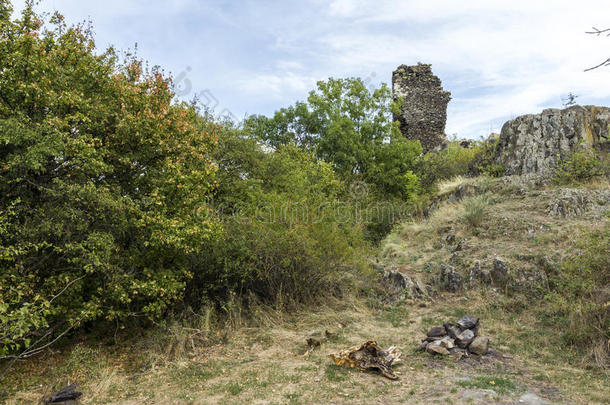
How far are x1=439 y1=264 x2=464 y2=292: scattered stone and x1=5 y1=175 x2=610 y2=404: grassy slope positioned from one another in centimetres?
25

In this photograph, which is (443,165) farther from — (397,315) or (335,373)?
(335,373)

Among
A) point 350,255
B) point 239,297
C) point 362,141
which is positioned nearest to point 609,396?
point 350,255

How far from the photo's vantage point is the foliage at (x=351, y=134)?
21.1 meters

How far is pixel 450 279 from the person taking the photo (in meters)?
10.6

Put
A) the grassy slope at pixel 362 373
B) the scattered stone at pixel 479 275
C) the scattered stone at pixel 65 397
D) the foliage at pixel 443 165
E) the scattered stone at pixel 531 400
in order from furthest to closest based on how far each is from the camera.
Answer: the foliage at pixel 443 165 → the scattered stone at pixel 479 275 → the scattered stone at pixel 65 397 → the grassy slope at pixel 362 373 → the scattered stone at pixel 531 400

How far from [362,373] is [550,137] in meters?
14.2

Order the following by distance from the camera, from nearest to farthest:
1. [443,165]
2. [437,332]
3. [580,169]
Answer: [437,332], [580,169], [443,165]

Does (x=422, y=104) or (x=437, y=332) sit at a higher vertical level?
(x=422, y=104)

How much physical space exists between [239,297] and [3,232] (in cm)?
479

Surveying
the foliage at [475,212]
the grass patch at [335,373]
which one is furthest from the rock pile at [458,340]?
the foliage at [475,212]

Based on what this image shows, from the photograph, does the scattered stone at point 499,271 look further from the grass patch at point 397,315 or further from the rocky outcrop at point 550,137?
the rocky outcrop at point 550,137

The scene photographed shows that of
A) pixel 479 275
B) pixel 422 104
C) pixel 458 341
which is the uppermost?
Result: pixel 422 104

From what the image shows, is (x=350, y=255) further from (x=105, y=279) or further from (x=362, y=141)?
(x=362, y=141)

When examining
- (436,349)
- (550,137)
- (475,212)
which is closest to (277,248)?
(436,349)
